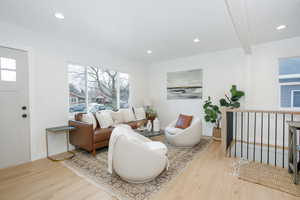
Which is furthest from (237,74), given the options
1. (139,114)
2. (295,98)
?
(139,114)

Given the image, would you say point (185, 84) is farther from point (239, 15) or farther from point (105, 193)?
point (105, 193)

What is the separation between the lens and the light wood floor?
67.4 inches

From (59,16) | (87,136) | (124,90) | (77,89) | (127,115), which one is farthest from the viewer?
(124,90)

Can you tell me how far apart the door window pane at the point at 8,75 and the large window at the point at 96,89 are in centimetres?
104

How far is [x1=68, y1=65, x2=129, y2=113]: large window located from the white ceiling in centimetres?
79

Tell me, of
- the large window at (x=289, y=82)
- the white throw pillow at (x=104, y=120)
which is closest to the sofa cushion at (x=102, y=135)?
the white throw pillow at (x=104, y=120)

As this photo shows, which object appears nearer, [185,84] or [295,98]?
[295,98]

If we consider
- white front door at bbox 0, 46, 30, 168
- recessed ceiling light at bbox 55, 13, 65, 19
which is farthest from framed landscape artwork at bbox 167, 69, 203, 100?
white front door at bbox 0, 46, 30, 168

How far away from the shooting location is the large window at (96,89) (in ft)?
11.5

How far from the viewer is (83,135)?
2.89 meters

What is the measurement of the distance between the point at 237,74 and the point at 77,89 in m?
4.47

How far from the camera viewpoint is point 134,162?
1.82 metres

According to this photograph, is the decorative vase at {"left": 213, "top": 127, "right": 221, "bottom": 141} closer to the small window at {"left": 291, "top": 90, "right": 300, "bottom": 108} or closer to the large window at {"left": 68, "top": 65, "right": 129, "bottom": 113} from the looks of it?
the small window at {"left": 291, "top": 90, "right": 300, "bottom": 108}

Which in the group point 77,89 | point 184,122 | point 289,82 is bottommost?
point 184,122
